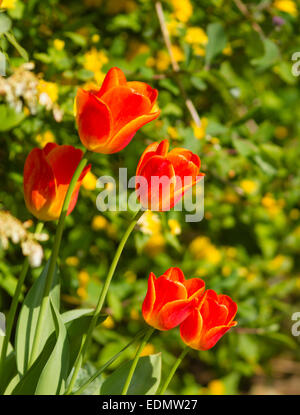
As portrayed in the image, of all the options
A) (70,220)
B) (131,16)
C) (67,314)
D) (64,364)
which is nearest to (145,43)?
(131,16)

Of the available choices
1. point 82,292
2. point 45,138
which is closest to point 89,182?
point 45,138

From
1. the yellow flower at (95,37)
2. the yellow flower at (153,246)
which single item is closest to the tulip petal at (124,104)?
the yellow flower at (95,37)

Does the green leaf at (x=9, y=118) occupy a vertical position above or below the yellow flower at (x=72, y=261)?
above

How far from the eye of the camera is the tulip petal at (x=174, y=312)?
30.9 inches

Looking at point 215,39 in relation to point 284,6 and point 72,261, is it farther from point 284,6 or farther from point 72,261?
point 72,261

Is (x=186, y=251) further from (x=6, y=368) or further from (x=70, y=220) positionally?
(x=6, y=368)

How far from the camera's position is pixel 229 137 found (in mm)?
1463

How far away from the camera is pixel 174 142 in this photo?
1432mm

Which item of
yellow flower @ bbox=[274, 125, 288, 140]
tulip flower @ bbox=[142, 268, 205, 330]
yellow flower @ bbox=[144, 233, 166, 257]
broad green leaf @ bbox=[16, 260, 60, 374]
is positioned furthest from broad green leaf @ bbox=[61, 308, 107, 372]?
yellow flower @ bbox=[274, 125, 288, 140]

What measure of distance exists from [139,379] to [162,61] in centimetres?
104

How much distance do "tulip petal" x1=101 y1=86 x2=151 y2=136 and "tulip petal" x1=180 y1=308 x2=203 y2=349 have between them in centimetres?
24

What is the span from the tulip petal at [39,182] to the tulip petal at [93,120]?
0.26 ft

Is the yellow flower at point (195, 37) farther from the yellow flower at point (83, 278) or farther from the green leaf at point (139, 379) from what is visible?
the green leaf at point (139, 379)
